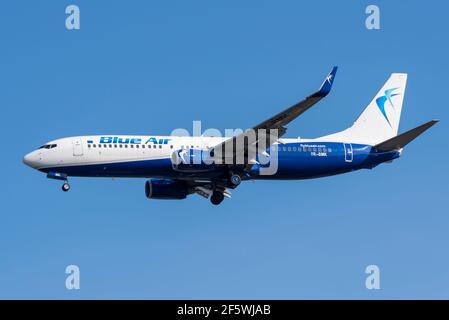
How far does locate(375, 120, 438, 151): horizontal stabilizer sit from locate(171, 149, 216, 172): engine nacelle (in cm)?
1363

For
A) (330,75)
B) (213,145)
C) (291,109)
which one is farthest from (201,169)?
(330,75)

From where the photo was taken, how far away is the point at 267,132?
224 ft

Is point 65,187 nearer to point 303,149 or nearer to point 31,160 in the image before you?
point 31,160

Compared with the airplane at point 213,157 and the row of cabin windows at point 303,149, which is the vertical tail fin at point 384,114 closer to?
the airplane at point 213,157

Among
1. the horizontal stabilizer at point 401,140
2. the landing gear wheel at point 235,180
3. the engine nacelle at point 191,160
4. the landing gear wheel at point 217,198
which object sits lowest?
the landing gear wheel at point 217,198

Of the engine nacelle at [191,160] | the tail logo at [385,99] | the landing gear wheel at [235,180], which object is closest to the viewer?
the engine nacelle at [191,160]

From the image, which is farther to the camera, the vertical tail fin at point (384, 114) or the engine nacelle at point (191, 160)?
the vertical tail fin at point (384, 114)

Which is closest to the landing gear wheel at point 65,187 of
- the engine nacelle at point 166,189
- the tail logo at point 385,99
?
the engine nacelle at point 166,189

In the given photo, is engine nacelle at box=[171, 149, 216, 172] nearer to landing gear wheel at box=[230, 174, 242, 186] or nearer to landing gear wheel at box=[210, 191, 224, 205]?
landing gear wheel at box=[230, 174, 242, 186]

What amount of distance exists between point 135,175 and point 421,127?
20.5 metres

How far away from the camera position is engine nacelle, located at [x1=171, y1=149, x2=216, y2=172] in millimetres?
69250

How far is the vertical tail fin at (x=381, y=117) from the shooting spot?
7769 cm

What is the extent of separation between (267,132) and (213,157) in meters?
4.69

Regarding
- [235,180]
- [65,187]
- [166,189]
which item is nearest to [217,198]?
[166,189]
